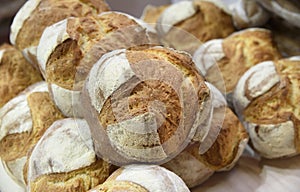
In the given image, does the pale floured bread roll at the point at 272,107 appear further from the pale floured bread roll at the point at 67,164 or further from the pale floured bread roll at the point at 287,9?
the pale floured bread roll at the point at 67,164

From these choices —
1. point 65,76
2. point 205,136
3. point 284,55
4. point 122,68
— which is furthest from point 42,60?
point 284,55

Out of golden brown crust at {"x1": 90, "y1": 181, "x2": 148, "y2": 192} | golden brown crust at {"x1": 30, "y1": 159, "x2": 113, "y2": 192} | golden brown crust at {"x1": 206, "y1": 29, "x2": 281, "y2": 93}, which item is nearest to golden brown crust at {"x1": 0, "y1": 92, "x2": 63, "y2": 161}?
golden brown crust at {"x1": 30, "y1": 159, "x2": 113, "y2": 192}

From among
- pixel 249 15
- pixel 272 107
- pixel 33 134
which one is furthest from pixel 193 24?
pixel 33 134

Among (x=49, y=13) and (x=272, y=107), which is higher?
(x=49, y=13)

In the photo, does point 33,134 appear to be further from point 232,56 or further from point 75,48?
point 232,56

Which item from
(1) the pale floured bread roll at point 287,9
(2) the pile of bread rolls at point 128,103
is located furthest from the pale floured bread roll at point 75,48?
(1) the pale floured bread roll at point 287,9

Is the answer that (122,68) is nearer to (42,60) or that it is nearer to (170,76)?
(170,76)
